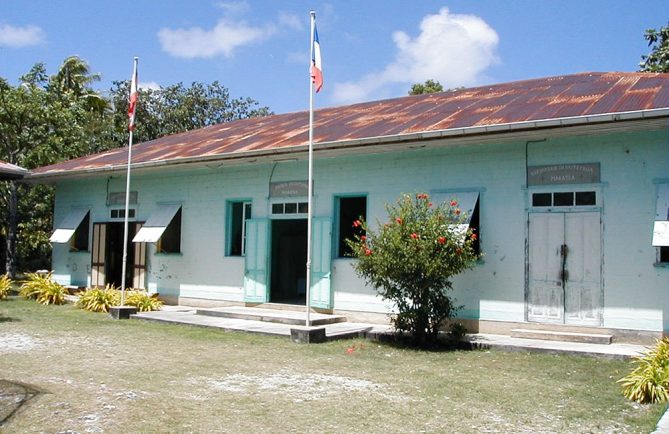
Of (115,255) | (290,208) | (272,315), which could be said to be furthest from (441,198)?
(115,255)

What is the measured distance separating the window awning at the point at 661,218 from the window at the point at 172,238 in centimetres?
1058

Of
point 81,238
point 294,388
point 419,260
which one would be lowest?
point 294,388

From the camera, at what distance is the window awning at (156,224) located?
51.1 feet

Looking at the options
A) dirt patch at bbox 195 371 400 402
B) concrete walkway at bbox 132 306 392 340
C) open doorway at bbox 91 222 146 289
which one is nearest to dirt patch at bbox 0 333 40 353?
concrete walkway at bbox 132 306 392 340

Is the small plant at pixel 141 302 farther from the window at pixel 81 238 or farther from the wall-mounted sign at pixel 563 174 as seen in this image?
the wall-mounted sign at pixel 563 174

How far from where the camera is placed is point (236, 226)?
1508cm

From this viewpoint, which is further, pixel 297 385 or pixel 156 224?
pixel 156 224

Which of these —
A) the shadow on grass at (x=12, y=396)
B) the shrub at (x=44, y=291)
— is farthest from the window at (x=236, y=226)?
the shadow on grass at (x=12, y=396)

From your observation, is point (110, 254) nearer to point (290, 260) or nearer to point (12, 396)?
point (290, 260)

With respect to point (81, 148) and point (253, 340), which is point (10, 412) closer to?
point (253, 340)

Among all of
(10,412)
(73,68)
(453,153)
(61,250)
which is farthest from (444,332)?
(73,68)

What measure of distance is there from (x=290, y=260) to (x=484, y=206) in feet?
22.4

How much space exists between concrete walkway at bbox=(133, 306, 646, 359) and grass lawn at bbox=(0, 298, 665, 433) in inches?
10.3

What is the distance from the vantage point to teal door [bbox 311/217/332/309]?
13.0 meters
